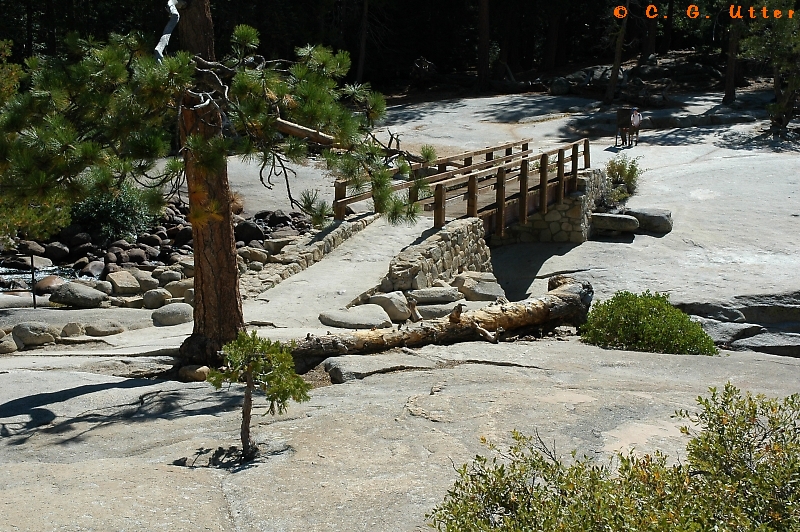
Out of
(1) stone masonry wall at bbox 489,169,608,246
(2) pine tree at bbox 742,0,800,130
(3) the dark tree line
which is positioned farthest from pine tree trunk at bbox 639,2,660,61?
(1) stone masonry wall at bbox 489,169,608,246

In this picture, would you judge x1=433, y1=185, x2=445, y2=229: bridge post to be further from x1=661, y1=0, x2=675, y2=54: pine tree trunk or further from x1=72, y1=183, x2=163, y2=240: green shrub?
x1=661, y1=0, x2=675, y2=54: pine tree trunk

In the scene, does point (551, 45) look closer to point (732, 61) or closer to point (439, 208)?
point (732, 61)

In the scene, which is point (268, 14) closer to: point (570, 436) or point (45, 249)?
point (45, 249)

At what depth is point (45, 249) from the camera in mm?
17109

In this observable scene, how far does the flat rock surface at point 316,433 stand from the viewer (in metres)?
4.43

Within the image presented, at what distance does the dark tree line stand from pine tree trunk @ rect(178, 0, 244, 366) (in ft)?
70.9

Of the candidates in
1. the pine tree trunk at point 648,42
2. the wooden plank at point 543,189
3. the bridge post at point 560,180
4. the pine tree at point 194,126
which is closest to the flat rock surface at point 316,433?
the pine tree at point 194,126

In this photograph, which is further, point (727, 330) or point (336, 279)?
point (727, 330)

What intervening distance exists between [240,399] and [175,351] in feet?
6.51

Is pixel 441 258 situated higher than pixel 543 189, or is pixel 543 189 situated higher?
pixel 543 189

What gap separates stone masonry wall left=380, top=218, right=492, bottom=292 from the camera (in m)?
12.0

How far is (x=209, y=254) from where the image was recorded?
8023mm

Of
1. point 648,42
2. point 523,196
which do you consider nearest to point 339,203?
point 523,196

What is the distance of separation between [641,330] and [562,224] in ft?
28.9
